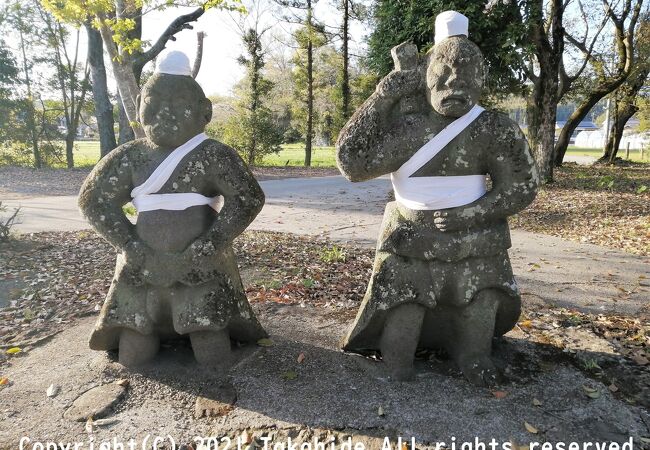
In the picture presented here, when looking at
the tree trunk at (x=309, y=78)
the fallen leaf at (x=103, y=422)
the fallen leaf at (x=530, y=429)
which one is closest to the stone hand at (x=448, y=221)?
the fallen leaf at (x=530, y=429)

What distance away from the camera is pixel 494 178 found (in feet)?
9.19

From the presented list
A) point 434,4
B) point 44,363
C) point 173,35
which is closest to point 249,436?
point 44,363

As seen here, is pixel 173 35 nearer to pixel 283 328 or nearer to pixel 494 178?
pixel 283 328

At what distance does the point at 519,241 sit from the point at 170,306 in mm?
6312

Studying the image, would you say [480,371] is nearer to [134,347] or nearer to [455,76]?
[455,76]

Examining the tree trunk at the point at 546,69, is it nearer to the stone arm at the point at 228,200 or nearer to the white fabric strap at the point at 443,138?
the white fabric strap at the point at 443,138

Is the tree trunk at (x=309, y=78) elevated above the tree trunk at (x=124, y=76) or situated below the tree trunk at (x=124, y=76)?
above

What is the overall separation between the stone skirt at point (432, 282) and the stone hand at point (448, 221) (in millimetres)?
230

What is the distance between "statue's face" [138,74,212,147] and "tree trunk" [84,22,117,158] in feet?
33.7

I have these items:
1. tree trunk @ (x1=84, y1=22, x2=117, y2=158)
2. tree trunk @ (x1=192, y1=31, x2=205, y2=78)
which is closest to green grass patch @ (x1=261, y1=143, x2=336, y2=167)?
tree trunk @ (x1=84, y1=22, x2=117, y2=158)

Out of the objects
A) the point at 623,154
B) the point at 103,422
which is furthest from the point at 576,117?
the point at 623,154

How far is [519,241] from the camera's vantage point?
7.63 meters

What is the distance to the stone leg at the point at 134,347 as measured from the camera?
3057 millimetres

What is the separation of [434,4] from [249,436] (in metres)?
10.8
